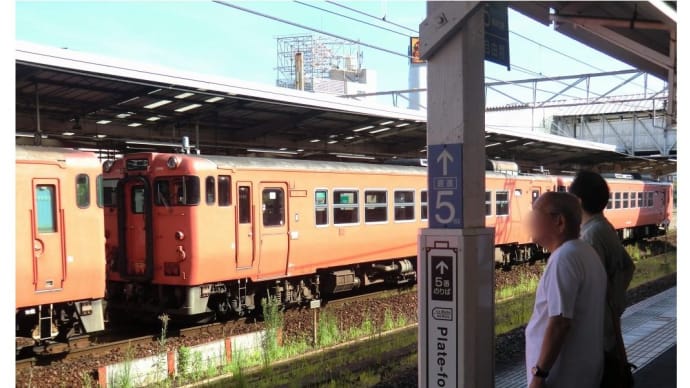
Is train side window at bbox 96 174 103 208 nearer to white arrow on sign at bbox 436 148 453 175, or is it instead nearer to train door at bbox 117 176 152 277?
train door at bbox 117 176 152 277

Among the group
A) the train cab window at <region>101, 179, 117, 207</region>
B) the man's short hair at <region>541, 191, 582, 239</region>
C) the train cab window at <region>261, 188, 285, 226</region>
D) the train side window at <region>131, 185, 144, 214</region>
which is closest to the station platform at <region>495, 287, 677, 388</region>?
the man's short hair at <region>541, 191, 582, 239</region>

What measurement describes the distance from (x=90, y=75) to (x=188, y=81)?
5.50 ft

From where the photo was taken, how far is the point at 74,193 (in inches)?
319

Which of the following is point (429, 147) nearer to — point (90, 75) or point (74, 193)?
point (74, 193)

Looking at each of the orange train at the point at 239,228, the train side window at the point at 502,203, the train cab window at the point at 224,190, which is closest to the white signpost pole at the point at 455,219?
the orange train at the point at 239,228

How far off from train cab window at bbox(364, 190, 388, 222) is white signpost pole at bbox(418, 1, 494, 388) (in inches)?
342

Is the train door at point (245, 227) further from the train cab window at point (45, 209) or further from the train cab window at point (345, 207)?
the train cab window at point (45, 209)

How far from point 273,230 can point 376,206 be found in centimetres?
300

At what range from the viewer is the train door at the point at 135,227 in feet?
32.2

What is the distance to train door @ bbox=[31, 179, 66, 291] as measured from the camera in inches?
298

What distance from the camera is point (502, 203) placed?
1650 cm

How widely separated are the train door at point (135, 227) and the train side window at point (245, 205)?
1.25 m

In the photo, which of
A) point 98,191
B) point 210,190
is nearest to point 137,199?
point 210,190
